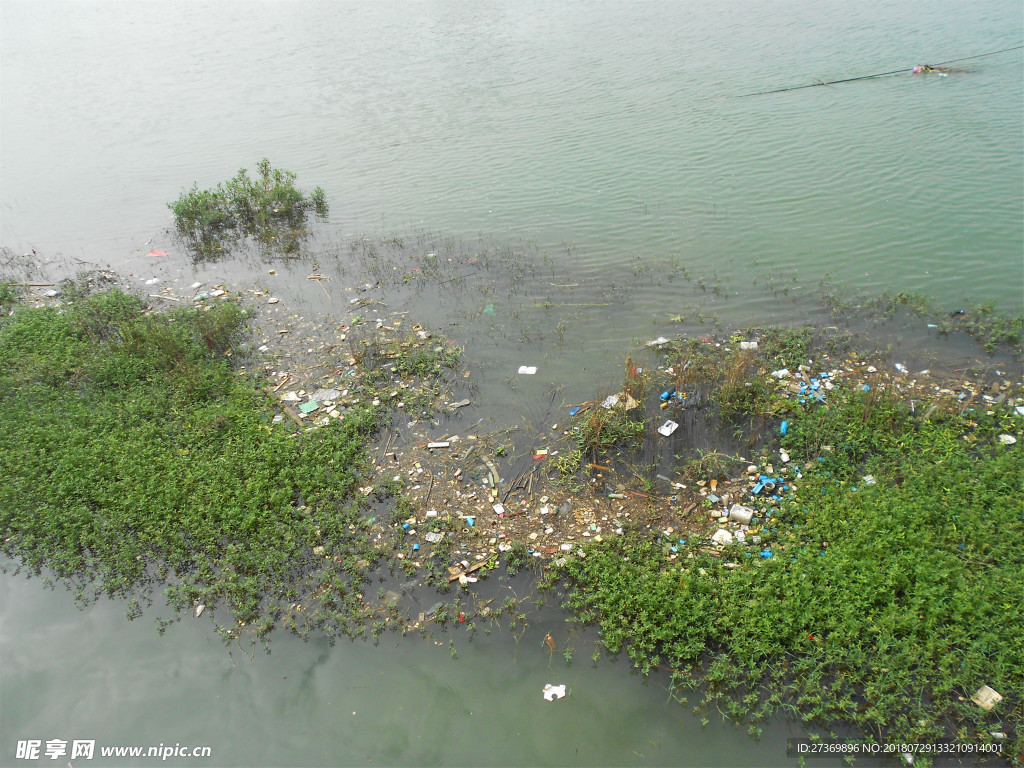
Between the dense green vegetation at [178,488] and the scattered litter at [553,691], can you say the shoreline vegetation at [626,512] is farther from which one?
the scattered litter at [553,691]

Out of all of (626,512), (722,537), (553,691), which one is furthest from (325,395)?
(722,537)

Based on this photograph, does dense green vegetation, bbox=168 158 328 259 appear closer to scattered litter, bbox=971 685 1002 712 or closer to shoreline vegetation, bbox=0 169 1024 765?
shoreline vegetation, bbox=0 169 1024 765

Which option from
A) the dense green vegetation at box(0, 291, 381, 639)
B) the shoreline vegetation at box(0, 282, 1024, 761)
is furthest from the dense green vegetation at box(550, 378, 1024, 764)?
the dense green vegetation at box(0, 291, 381, 639)

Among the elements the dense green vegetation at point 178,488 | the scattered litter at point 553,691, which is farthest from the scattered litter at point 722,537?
the dense green vegetation at point 178,488

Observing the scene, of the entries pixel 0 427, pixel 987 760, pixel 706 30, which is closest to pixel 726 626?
pixel 987 760

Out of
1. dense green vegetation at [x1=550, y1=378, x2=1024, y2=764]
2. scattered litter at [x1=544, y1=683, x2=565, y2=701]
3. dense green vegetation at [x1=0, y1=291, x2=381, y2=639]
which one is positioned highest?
dense green vegetation at [x1=0, y1=291, x2=381, y2=639]

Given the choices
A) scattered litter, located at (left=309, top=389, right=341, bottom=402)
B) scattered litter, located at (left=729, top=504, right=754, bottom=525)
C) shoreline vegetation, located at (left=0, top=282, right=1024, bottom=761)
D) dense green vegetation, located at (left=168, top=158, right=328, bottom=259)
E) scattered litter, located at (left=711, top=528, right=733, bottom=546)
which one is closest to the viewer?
shoreline vegetation, located at (left=0, top=282, right=1024, bottom=761)

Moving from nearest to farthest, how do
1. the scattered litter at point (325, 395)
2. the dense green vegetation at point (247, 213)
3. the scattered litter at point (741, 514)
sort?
1. the scattered litter at point (741, 514)
2. the scattered litter at point (325, 395)
3. the dense green vegetation at point (247, 213)

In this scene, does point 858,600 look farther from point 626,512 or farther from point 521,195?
point 521,195

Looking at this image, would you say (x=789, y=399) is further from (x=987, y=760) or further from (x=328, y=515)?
(x=328, y=515)
